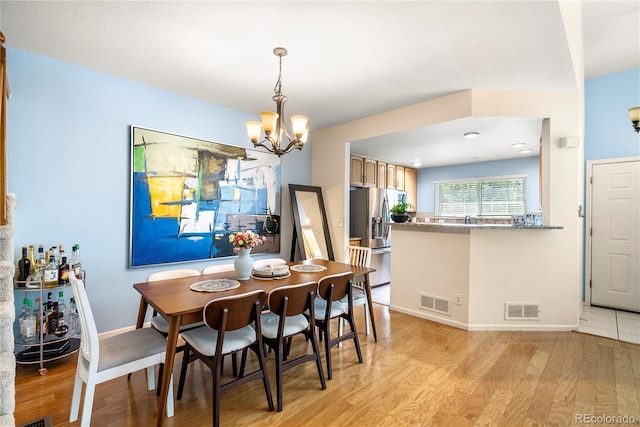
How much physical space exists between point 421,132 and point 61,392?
14.0ft

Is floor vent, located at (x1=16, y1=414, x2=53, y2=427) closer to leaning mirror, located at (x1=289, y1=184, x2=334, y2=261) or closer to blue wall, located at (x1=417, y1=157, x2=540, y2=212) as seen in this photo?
leaning mirror, located at (x1=289, y1=184, x2=334, y2=261)

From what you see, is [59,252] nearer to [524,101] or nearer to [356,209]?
[356,209]

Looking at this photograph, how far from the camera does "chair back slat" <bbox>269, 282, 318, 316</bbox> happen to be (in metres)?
2.03

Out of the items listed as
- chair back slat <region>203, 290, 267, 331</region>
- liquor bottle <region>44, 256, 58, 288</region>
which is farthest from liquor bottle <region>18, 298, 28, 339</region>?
chair back slat <region>203, 290, 267, 331</region>

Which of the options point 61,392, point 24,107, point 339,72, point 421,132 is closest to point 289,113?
point 339,72

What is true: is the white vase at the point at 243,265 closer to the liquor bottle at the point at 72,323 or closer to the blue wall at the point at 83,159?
the blue wall at the point at 83,159

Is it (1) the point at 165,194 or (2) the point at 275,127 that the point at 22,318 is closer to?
(1) the point at 165,194

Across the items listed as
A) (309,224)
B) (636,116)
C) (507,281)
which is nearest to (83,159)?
(309,224)

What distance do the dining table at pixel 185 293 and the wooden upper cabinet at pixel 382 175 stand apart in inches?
119

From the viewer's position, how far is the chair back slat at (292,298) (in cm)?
203

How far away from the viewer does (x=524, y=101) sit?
10.8 ft

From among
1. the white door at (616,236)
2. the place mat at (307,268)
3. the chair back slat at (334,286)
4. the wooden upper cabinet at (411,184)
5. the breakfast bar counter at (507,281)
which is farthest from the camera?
the wooden upper cabinet at (411,184)

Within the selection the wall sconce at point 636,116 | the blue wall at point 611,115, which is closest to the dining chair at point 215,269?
the wall sconce at point 636,116

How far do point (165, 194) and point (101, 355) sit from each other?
1.92 meters
